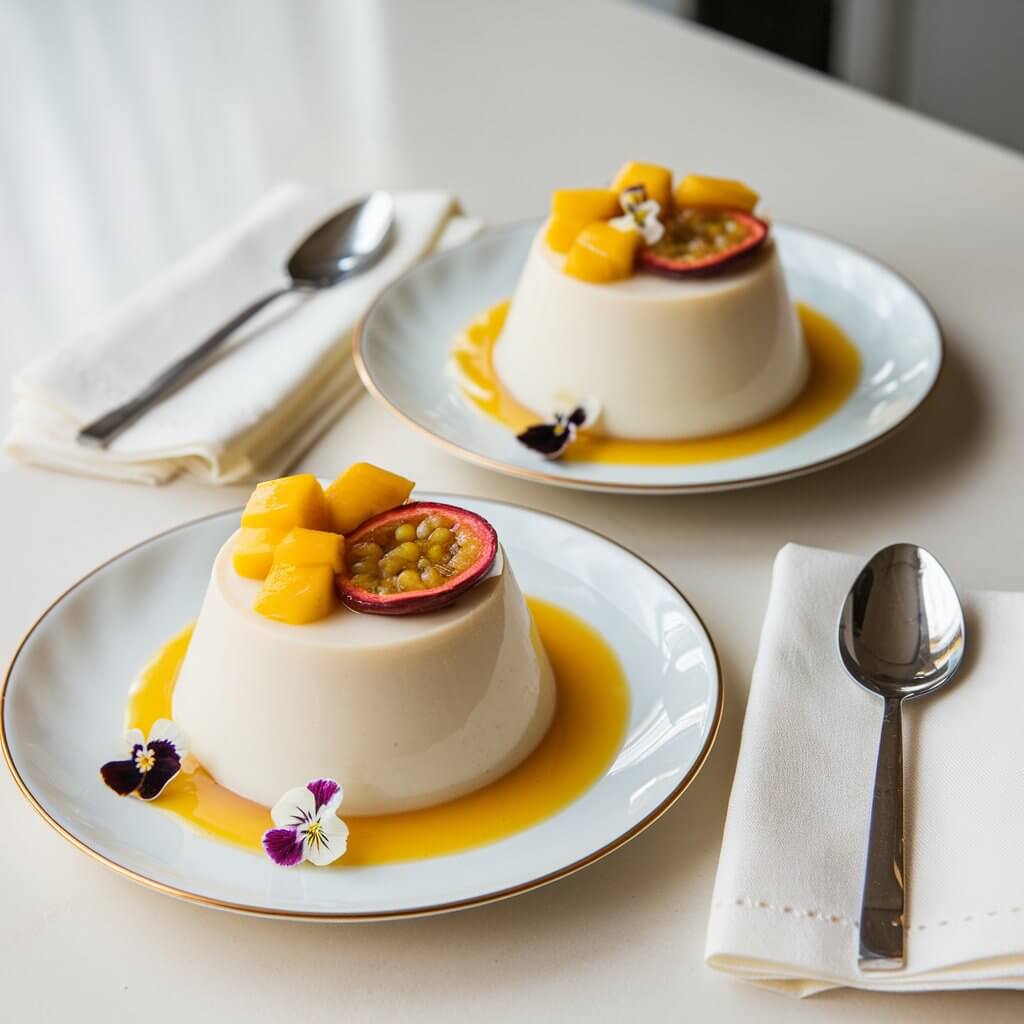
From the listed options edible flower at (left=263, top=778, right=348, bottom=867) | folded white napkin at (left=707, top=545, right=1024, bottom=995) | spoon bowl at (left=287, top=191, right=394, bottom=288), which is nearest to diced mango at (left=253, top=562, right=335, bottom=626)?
edible flower at (left=263, top=778, right=348, bottom=867)

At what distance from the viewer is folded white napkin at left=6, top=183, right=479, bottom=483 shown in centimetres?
130

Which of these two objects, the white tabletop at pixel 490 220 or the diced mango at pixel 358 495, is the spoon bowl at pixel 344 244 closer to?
the white tabletop at pixel 490 220

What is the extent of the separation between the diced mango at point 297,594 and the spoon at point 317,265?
0.53 meters

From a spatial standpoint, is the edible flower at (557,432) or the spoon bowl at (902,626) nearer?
the spoon bowl at (902,626)

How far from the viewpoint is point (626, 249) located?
4.24ft

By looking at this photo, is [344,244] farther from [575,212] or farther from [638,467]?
[638,467]

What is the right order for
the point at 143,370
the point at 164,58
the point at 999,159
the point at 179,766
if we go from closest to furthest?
the point at 179,766, the point at 143,370, the point at 999,159, the point at 164,58

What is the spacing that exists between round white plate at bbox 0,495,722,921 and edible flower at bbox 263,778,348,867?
11 mm

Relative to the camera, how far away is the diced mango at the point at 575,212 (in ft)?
4.38

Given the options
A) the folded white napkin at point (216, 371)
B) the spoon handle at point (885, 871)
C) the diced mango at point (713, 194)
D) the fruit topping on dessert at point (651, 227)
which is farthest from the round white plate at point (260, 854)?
the diced mango at point (713, 194)

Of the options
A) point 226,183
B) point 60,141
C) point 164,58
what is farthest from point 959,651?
point 164,58

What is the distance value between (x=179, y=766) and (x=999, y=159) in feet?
4.99

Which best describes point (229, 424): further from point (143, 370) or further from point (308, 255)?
point (308, 255)

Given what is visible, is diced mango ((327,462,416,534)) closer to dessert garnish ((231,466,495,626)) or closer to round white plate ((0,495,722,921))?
dessert garnish ((231,466,495,626))
